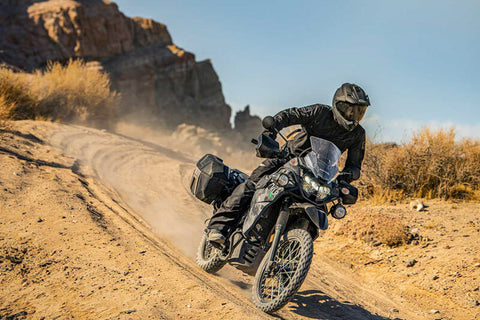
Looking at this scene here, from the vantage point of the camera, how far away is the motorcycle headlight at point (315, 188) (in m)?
4.21

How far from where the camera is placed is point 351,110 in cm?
462

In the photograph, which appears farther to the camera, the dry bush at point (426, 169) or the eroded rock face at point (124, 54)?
the eroded rock face at point (124, 54)

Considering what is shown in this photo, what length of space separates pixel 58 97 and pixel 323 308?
13.9 m

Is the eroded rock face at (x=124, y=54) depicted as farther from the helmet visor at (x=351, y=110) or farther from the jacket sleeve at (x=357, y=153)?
the helmet visor at (x=351, y=110)

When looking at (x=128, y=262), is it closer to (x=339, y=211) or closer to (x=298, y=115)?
(x=339, y=211)

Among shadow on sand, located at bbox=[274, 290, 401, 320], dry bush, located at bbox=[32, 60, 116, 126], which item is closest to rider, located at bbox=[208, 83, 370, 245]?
shadow on sand, located at bbox=[274, 290, 401, 320]

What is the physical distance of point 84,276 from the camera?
4352 mm

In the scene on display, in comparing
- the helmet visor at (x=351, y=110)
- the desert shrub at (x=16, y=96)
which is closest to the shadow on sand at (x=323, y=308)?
the helmet visor at (x=351, y=110)

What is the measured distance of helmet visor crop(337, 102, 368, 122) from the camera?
4.59 meters

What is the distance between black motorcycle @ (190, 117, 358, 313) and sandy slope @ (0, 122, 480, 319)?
0.37m

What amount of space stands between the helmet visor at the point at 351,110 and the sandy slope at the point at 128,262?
7.02 ft

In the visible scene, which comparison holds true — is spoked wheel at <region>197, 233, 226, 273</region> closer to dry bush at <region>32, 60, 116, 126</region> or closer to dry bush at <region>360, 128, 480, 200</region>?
dry bush at <region>360, 128, 480, 200</region>

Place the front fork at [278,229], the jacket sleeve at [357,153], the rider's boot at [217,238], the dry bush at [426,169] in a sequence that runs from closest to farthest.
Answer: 1. the front fork at [278,229]
2. the rider's boot at [217,238]
3. the jacket sleeve at [357,153]
4. the dry bush at [426,169]

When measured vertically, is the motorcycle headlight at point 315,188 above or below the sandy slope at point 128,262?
above
